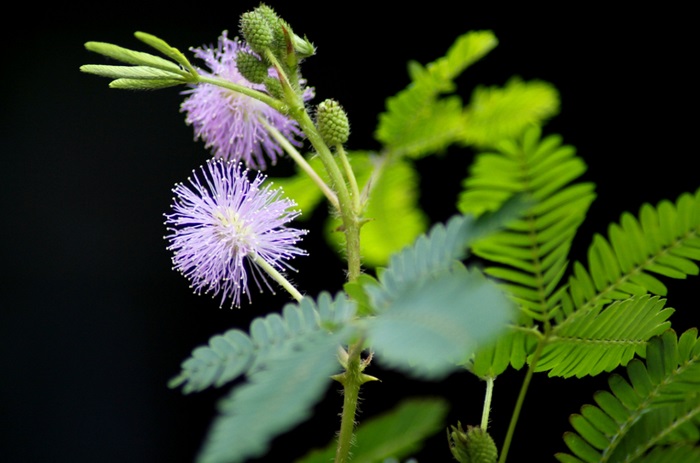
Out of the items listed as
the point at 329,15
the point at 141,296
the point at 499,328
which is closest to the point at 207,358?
the point at 499,328

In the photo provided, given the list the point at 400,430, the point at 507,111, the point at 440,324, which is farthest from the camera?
the point at 507,111

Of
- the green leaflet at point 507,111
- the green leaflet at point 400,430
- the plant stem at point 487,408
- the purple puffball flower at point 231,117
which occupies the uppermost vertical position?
the purple puffball flower at point 231,117

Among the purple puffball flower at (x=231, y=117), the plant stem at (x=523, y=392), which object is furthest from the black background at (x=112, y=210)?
the plant stem at (x=523, y=392)

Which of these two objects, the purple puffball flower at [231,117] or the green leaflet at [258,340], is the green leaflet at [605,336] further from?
the purple puffball flower at [231,117]

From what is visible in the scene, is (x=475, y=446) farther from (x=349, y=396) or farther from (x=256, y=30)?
→ (x=256, y=30)

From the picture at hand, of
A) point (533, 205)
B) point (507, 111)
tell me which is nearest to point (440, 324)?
point (533, 205)

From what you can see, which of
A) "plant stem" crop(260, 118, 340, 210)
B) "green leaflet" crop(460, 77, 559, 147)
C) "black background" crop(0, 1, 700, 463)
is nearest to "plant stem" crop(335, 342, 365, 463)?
"plant stem" crop(260, 118, 340, 210)

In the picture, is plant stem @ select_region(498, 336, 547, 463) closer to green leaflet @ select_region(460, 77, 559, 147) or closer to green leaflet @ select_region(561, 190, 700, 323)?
green leaflet @ select_region(561, 190, 700, 323)
